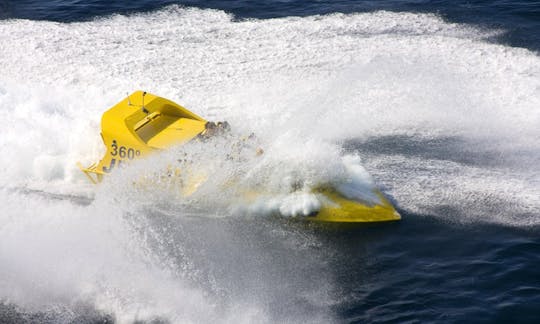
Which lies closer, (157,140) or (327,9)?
(157,140)

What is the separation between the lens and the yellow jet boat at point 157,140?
13.4m

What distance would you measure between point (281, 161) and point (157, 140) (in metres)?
2.91

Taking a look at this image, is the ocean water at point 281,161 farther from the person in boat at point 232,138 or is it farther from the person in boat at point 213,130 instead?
the person in boat at point 213,130

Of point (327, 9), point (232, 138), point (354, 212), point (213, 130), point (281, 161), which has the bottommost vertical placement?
point (354, 212)

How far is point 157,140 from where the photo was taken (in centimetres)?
1497

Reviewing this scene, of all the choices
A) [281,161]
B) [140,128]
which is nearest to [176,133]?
[140,128]

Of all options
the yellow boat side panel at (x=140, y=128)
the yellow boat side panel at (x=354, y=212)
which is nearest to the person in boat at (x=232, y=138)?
the yellow boat side panel at (x=140, y=128)

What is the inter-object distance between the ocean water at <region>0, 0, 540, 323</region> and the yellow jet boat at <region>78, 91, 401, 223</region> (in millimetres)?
295

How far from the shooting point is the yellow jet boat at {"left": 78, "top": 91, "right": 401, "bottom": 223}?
13.4 meters

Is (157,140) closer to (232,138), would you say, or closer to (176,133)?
(176,133)

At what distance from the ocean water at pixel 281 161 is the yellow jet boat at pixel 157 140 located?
0.97 ft

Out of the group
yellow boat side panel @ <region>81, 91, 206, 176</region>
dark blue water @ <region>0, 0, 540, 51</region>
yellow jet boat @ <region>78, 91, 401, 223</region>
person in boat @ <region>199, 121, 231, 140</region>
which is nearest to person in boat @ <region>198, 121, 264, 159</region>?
person in boat @ <region>199, 121, 231, 140</region>

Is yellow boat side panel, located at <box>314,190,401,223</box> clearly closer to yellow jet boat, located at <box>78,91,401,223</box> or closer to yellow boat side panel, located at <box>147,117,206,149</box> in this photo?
yellow jet boat, located at <box>78,91,401,223</box>

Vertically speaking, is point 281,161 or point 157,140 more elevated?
point 157,140
